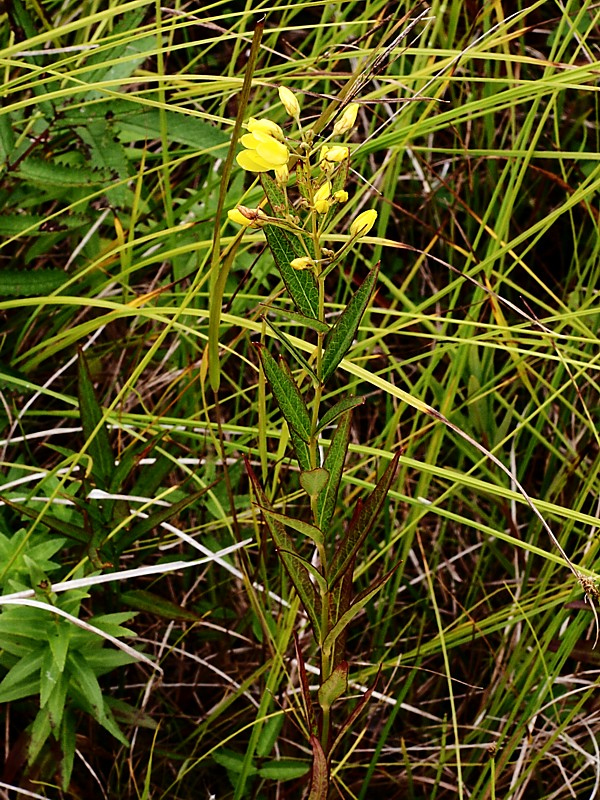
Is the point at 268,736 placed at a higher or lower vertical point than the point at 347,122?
lower

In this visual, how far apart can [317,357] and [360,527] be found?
173mm

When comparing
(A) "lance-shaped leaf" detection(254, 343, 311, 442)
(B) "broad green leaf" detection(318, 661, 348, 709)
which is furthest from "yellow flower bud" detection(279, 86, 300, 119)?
(B) "broad green leaf" detection(318, 661, 348, 709)

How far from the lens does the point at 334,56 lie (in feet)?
3.59

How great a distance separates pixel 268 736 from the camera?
1125 millimetres

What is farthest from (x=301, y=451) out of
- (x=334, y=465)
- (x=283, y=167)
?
(x=283, y=167)

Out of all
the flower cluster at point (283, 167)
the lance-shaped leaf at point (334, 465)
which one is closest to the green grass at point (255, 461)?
the lance-shaped leaf at point (334, 465)

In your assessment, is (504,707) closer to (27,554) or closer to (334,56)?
(27,554)

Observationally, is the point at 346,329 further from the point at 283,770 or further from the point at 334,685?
the point at 283,770

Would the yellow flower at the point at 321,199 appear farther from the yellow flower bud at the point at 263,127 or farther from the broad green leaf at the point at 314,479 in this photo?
the broad green leaf at the point at 314,479

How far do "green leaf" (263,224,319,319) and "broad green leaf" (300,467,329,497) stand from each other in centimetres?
13

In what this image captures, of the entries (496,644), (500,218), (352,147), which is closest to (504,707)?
(496,644)

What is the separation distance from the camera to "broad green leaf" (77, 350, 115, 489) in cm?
116

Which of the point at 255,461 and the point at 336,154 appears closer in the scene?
the point at 336,154

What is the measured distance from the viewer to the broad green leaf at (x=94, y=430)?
1157 mm
